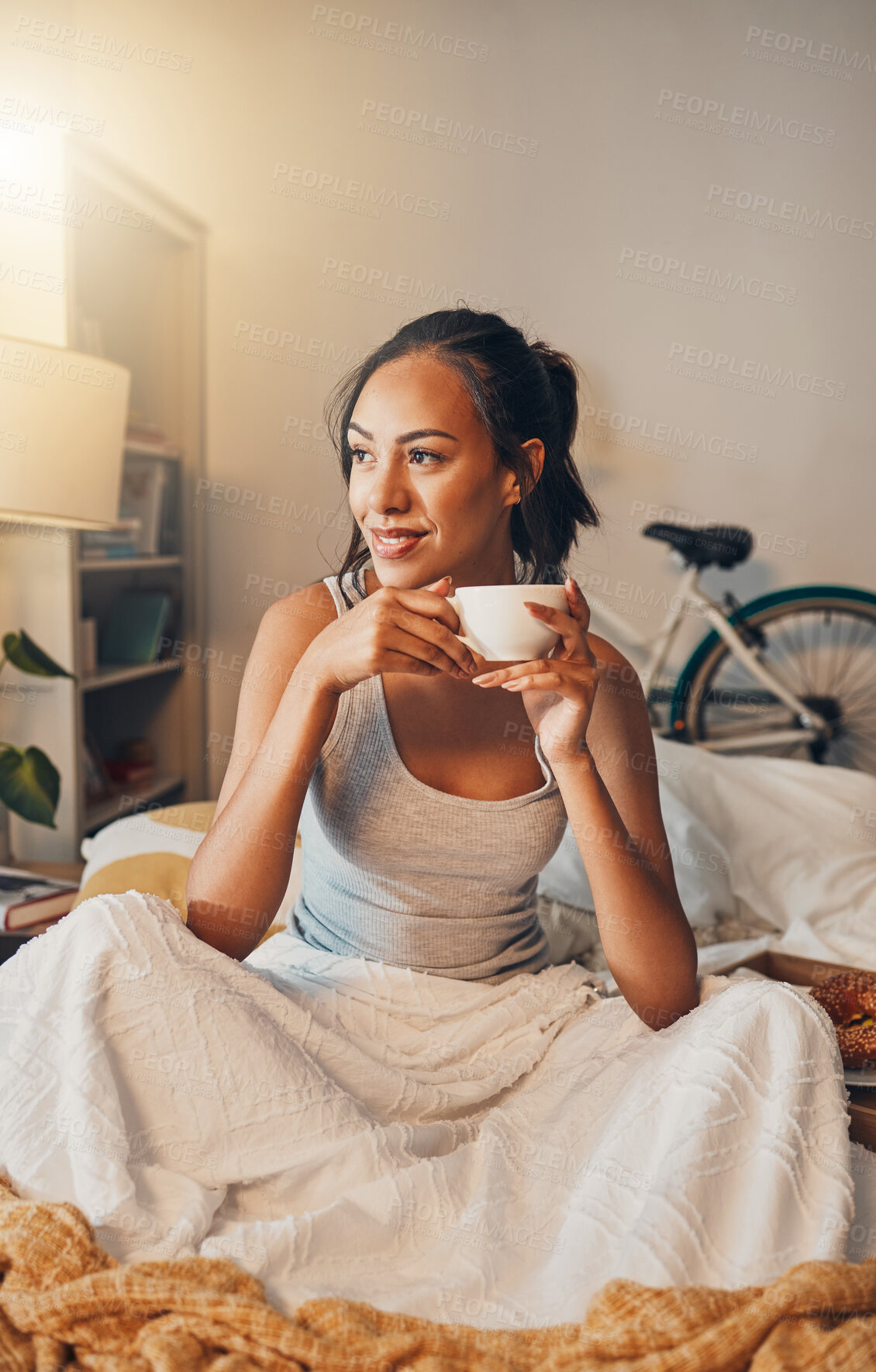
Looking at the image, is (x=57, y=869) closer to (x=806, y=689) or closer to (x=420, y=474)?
(x=420, y=474)

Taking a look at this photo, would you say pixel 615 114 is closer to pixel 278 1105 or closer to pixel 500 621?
pixel 500 621

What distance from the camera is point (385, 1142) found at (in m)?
0.88

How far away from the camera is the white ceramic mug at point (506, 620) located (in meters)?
0.85

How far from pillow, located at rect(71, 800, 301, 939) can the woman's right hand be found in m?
0.71

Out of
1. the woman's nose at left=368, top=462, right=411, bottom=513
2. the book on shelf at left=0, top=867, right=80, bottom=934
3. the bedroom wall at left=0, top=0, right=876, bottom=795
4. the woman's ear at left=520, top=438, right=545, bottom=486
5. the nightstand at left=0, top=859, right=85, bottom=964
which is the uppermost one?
the bedroom wall at left=0, top=0, right=876, bottom=795

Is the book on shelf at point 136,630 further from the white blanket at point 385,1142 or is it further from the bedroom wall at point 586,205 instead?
the white blanket at point 385,1142

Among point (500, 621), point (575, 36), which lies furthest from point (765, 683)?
point (500, 621)

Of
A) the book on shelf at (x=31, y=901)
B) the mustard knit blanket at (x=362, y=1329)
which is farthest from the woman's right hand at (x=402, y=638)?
the book on shelf at (x=31, y=901)

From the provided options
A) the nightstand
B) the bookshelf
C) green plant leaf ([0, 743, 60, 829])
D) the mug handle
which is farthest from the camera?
the bookshelf

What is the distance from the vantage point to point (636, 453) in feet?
9.74

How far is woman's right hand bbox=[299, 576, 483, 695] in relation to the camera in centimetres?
95

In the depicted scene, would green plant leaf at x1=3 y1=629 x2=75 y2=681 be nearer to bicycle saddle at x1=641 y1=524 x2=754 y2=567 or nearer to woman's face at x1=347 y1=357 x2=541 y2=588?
woman's face at x1=347 y1=357 x2=541 y2=588

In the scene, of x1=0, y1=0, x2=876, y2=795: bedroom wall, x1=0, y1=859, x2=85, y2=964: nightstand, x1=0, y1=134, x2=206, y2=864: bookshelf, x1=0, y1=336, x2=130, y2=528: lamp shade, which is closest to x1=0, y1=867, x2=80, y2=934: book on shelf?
x1=0, y1=859, x2=85, y2=964: nightstand

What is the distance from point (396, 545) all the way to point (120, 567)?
192 cm
